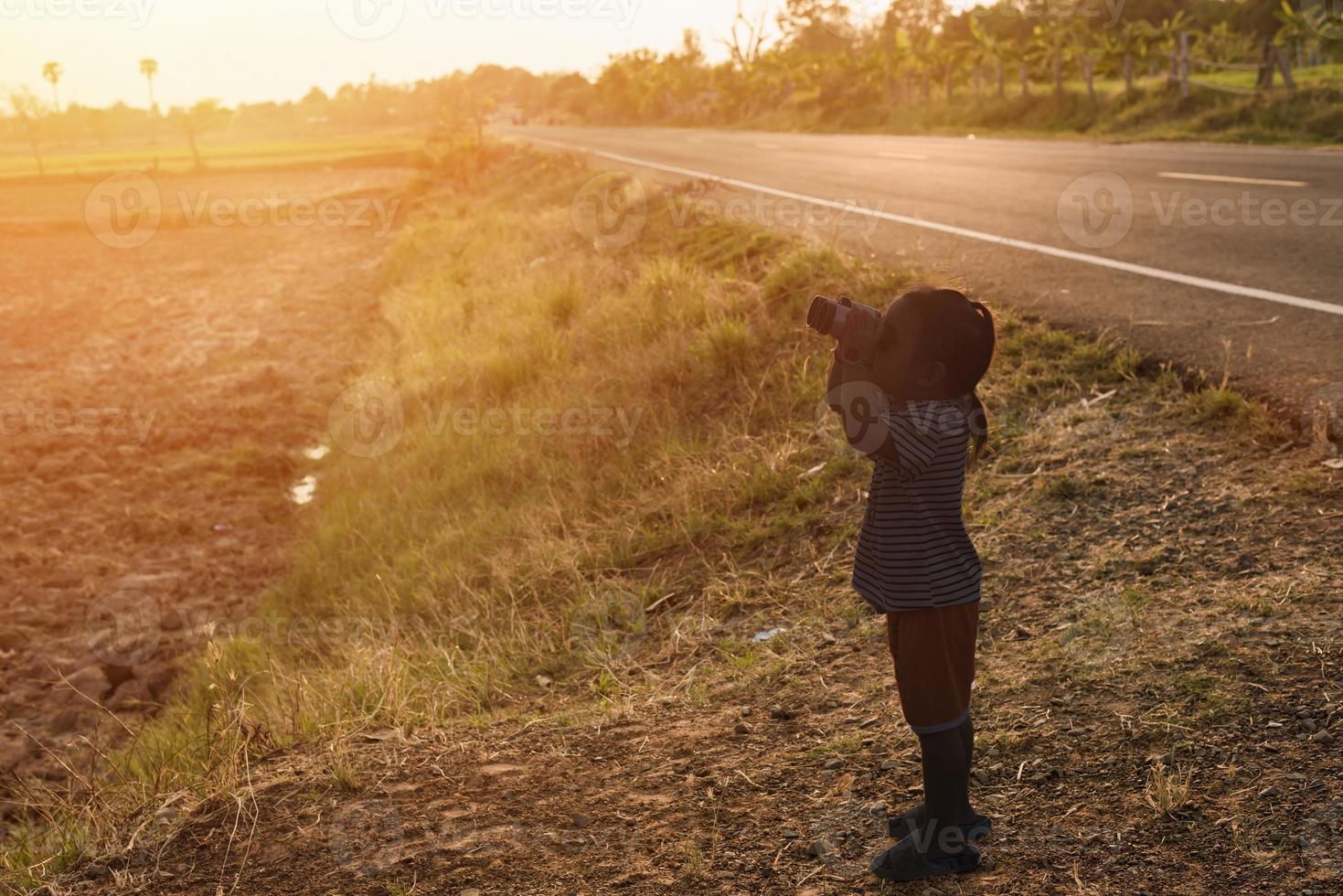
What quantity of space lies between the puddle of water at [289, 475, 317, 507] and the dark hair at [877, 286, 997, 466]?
10352mm

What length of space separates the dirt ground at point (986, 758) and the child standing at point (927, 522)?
0.23 metres

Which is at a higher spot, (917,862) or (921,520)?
(921,520)

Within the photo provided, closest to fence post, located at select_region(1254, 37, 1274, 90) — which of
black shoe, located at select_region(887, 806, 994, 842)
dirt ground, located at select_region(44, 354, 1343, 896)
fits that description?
dirt ground, located at select_region(44, 354, 1343, 896)

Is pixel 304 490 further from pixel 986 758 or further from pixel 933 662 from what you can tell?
pixel 933 662

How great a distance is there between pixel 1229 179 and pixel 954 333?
1148cm

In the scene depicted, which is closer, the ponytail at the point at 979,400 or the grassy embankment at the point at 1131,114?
the ponytail at the point at 979,400

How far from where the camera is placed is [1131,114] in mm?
22172

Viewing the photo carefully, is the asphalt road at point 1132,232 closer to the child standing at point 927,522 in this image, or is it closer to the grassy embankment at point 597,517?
the child standing at point 927,522

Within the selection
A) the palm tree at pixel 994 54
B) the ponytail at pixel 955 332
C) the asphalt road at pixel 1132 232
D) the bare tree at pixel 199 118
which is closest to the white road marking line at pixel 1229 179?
the asphalt road at pixel 1132 232

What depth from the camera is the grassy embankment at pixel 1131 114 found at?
57.5ft

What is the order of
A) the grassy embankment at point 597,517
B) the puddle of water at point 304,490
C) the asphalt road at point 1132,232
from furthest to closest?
the puddle of water at point 304,490
the asphalt road at point 1132,232
the grassy embankment at point 597,517

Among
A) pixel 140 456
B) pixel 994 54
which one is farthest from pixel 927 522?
pixel 994 54

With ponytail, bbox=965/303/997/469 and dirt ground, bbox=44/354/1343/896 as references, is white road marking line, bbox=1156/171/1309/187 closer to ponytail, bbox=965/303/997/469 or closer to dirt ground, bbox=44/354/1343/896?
dirt ground, bbox=44/354/1343/896

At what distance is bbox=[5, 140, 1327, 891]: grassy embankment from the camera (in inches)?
177
